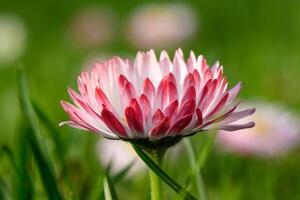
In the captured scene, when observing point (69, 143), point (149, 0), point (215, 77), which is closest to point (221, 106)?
point (215, 77)

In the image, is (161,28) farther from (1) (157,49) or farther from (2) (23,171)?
(2) (23,171)

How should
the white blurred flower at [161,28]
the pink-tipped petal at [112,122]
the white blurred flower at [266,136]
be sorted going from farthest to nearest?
1. the white blurred flower at [161,28]
2. the white blurred flower at [266,136]
3. the pink-tipped petal at [112,122]

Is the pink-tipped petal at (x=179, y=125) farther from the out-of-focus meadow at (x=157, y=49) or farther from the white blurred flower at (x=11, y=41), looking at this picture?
the white blurred flower at (x=11, y=41)

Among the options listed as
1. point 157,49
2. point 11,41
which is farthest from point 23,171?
point 11,41

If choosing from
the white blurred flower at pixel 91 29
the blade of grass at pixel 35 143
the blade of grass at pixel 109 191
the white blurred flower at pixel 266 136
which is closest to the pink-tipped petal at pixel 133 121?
the blade of grass at pixel 109 191

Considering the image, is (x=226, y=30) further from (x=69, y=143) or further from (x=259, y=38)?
(x=69, y=143)

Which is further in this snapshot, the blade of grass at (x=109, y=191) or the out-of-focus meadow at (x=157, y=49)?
the out-of-focus meadow at (x=157, y=49)
